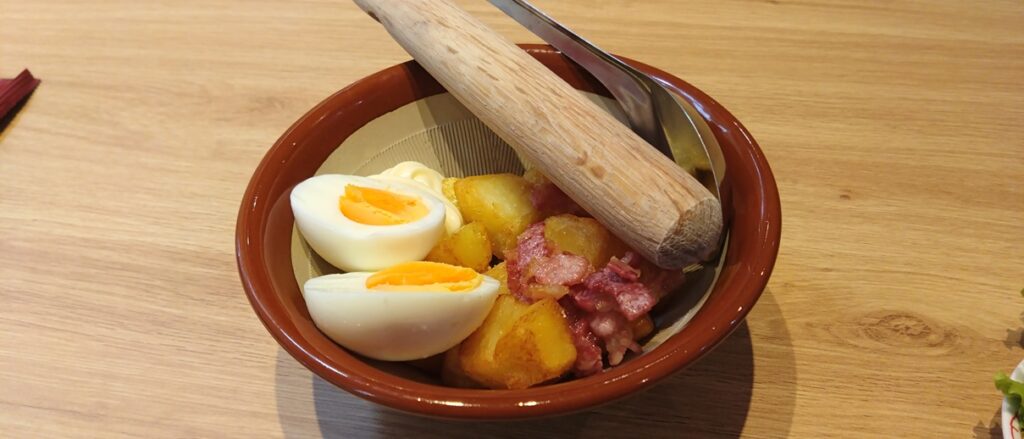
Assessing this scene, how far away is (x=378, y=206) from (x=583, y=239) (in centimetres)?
24

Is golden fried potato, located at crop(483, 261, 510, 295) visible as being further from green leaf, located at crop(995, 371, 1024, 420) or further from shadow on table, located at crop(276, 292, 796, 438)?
green leaf, located at crop(995, 371, 1024, 420)

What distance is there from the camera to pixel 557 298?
0.77 meters

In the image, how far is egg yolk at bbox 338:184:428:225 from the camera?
0.82m

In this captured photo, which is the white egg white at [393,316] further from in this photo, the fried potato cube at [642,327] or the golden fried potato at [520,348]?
the fried potato cube at [642,327]

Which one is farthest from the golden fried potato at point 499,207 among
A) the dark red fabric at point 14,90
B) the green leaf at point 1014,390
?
the dark red fabric at point 14,90

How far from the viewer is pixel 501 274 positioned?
0.83 metres

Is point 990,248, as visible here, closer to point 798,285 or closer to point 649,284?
point 798,285

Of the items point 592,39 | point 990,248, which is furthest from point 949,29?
point 592,39

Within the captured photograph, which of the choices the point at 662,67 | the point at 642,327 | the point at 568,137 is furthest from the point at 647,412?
the point at 662,67

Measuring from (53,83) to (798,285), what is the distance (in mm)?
1396

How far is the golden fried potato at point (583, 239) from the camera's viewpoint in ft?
2.70

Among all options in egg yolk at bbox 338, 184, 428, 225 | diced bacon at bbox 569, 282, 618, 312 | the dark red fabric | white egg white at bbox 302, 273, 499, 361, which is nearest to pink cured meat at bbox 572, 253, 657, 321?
diced bacon at bbox 569, 282, 618, 312

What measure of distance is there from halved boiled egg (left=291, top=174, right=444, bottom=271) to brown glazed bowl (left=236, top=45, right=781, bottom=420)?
4 cm

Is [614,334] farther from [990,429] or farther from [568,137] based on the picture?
[990,429]
